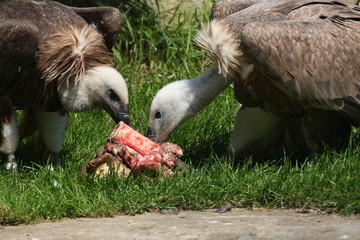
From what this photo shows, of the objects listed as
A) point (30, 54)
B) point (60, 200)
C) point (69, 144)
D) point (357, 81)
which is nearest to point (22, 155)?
point (69, 144)

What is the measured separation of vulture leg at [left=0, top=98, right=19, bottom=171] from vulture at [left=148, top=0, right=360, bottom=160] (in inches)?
41.6

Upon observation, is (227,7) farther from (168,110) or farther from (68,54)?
(68,54)

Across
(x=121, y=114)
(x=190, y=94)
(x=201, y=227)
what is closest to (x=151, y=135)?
(x=121, y=114)

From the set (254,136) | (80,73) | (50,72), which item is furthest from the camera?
(254,136)

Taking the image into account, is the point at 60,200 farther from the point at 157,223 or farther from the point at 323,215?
the point at 323,215

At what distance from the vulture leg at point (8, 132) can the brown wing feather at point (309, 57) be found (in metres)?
1.86

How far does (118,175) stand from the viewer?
18.6 ft

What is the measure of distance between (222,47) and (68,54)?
3.81 feet

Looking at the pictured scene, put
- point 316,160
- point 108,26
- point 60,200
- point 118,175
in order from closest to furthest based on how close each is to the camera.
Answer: point 60,200
point 118,175
point 316,160
point 108,26

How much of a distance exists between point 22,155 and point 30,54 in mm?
1245

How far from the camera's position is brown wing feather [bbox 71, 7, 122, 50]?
6.85m

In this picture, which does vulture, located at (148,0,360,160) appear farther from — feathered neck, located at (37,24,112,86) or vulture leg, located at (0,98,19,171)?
vulture leg, located at (0,98,19,171)

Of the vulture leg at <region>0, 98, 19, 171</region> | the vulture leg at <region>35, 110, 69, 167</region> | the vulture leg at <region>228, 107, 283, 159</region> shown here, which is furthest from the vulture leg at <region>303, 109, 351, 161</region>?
the vulture leg at <region>0, 98, 19, 171</region>

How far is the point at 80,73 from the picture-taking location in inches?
244
